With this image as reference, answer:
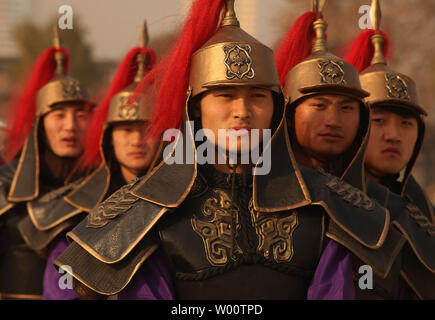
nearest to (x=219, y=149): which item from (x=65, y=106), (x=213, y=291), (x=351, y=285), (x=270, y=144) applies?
(x=270, y=144)

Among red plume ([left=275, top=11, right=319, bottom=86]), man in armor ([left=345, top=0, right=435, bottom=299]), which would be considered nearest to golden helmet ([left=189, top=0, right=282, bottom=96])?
red plume ([left=275, top=11, right=319, bottom=86])

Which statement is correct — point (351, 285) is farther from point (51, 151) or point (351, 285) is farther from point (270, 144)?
point (51, 151)

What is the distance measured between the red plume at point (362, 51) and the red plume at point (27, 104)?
10.2 feet

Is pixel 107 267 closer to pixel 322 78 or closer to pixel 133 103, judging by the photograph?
pixel 322 78

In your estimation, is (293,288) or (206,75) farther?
(206,75)

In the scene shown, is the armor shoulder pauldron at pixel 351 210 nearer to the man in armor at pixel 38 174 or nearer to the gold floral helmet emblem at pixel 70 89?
the man in armor at pixel 38 174

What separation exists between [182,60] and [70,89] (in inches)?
114

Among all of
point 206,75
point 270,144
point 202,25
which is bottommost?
point 270,144

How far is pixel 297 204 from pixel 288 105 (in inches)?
46.5

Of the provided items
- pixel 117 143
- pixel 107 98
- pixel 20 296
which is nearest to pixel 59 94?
pixel 107 98

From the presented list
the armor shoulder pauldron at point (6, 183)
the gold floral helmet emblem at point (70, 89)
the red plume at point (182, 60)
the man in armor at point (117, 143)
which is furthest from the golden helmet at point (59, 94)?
the red plume at point (182, 60)

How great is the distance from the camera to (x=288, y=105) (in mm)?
4285

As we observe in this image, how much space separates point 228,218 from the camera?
3.35m

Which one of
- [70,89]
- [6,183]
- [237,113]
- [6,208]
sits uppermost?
[70,89]
